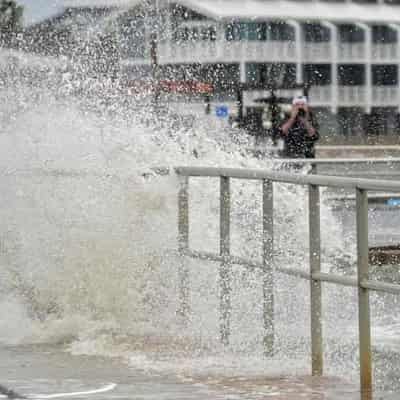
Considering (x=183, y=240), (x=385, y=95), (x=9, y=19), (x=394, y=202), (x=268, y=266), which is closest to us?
(x=394, y=202)

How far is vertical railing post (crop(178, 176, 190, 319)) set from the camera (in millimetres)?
9500

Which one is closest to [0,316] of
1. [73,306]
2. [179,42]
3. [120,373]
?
[73,306]

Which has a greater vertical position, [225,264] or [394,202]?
[394,202]

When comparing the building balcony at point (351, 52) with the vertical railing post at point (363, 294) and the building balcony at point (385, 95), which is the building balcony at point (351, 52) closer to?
the building balcony at point (385, 95)

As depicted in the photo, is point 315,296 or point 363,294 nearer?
point 363,294

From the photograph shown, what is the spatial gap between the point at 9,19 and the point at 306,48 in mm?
23776

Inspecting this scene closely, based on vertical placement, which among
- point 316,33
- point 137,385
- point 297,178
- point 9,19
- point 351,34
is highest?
point 316,33

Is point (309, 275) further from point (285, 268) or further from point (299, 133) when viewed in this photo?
point (299, 133)

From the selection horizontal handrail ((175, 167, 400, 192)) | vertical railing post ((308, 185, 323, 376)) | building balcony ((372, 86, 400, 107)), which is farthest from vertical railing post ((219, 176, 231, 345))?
building balcony ((372, 86, 400, 107))

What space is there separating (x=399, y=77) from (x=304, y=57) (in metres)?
5.45

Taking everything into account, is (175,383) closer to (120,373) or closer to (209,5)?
(120,373)

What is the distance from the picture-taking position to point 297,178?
7.80 meters

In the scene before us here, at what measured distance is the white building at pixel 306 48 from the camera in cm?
6725

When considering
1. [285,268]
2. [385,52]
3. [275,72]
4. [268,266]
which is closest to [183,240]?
[268,266]
